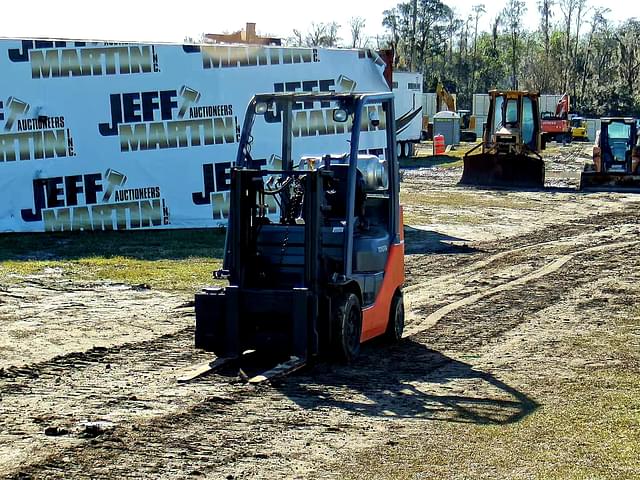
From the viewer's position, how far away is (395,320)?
1118 cm

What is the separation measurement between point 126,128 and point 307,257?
40.3 feet

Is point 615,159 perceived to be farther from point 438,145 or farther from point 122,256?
point 122,256

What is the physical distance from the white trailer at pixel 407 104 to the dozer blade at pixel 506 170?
10495 millimetres

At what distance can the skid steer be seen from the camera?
31.6 feet

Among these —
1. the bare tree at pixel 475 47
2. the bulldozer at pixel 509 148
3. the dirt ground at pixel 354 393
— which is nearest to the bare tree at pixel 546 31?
the bare tree at pixel 475 47

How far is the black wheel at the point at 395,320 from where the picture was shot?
36.6 feet

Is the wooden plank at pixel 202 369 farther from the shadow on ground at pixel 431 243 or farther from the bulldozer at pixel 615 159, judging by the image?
the bulldozer at pixel 615 159

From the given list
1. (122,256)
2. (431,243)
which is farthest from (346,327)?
(431,243)

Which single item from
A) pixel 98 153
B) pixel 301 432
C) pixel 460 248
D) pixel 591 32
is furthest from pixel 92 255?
pixel 591 32

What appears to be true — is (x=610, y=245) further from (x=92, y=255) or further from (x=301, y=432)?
(x=301, y=432)

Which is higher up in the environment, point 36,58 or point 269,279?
point 36,58

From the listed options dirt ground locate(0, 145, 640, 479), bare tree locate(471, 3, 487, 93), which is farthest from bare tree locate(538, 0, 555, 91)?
dirt ground locate(0, 145, 640, 479)

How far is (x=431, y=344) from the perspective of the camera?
37.0ft

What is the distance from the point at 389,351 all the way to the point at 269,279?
155 cm
